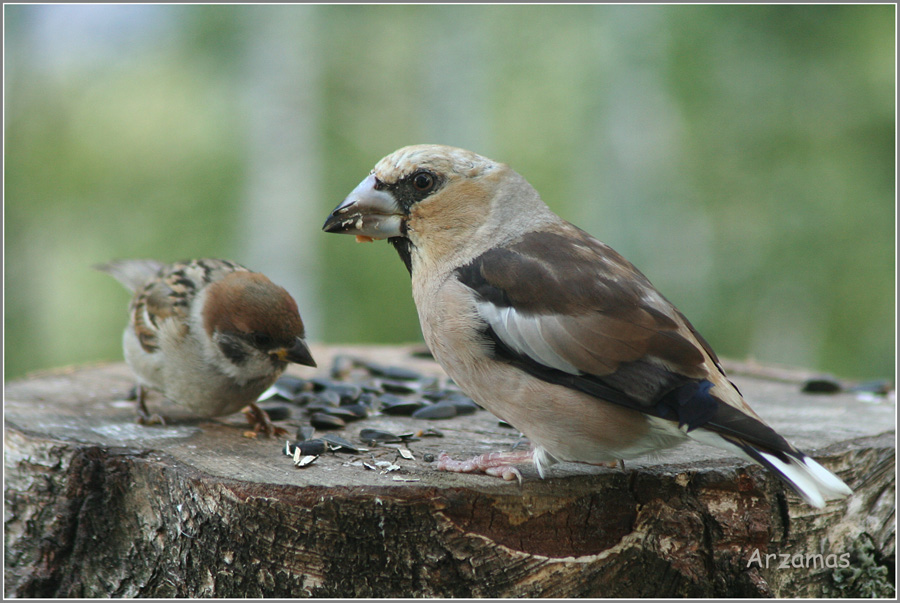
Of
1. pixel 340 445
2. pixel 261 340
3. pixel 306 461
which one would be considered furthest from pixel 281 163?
pixel 306 461

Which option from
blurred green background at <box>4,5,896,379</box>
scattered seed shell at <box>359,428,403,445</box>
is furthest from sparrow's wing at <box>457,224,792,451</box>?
blurred green background at <box>4,5,896,379</box>

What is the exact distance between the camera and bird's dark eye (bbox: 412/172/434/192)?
11.3 ft

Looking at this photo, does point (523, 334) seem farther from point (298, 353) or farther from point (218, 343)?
point (218, 343)

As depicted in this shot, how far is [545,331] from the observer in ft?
9.71

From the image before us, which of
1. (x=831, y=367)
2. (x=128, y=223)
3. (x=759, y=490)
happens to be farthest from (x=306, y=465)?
(x=128, y=223)

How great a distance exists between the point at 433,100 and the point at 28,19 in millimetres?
7883

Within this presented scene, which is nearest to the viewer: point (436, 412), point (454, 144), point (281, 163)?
point (436, 412)

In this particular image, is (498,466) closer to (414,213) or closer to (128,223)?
(414,213)

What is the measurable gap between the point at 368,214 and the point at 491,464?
1.29m

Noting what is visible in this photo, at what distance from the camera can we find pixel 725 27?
12539mm

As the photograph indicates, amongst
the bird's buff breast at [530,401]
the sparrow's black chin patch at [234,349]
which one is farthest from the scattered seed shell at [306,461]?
the sparrow's black chin patch at [234,349]

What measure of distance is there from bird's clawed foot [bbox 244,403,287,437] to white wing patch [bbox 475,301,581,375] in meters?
1.36

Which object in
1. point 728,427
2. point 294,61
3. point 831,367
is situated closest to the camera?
point 728,427

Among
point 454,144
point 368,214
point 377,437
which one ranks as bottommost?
point 377,437
